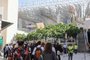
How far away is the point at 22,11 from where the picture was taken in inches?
3856

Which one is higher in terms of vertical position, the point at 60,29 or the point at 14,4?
the point at 14,4

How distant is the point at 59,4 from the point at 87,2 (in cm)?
1100

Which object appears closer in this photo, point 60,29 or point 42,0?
point 60,29

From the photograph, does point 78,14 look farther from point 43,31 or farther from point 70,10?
point 43,31

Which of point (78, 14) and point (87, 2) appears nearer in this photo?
point (87, 2)

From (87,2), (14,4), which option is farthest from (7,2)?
(87,2)

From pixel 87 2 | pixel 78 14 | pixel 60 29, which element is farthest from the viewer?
pixel 78 14

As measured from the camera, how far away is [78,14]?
3189 inches

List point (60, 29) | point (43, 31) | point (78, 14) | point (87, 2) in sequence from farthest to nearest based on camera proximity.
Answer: point (78, 14) < point (87, 2) < point (43, 31) < point (60, 29)

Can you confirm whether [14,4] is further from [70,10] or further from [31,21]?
[31,21]

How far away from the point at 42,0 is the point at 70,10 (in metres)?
7.81

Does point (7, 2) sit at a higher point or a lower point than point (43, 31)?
higher

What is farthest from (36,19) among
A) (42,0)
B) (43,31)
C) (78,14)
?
(43,31)

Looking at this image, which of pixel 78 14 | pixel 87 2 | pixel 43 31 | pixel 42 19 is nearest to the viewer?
pixel 43 31
